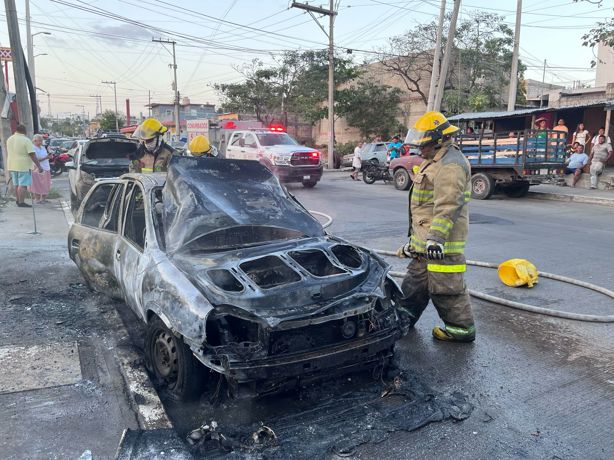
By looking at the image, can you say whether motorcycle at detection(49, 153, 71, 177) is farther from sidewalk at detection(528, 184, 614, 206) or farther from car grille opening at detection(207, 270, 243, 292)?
car grille opening at detection(207, 270, 243, 292)

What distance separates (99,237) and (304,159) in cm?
1220

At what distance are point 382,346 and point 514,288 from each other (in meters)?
3.27

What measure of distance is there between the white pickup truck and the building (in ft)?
169

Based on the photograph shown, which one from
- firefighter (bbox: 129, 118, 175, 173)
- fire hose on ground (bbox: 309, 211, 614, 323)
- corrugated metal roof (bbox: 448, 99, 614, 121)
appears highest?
corrugated metal roof (bbox: 448, 99, 614, 121)

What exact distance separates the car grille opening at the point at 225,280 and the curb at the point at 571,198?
13126 millimetres

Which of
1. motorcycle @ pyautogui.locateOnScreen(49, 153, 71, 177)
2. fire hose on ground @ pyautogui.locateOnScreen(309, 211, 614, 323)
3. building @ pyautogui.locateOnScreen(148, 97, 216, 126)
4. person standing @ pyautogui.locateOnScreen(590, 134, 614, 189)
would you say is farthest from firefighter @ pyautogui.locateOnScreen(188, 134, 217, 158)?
building @ pyautogui.locateOnScreen(148, 97, 216, 126)

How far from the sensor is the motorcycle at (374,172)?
19.0 metres

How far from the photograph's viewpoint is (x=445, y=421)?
311 cm

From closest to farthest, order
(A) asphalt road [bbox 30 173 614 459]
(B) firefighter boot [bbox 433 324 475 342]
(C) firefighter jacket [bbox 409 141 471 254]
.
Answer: (A) asphalt road [bbox 30 173 614 459], (C) firefighter jacket [bbox 409 141 471 254], (B) firefighter boot [bbox 433 324 475 342]

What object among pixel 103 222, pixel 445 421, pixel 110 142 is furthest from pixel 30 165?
pixel 445 421

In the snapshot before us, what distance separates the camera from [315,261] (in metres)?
3.74

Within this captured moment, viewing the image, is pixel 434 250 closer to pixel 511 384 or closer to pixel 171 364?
pixel 511 384

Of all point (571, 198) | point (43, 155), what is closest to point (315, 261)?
point (43, 155)

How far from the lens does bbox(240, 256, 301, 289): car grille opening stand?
11.5ft
